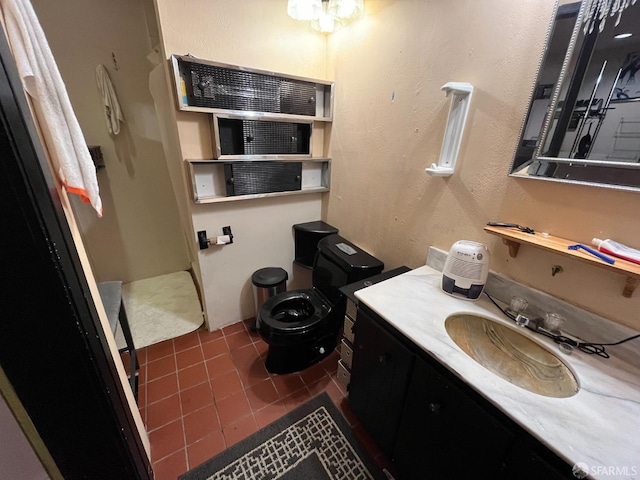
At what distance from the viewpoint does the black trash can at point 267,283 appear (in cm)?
174

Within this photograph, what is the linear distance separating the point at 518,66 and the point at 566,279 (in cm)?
77

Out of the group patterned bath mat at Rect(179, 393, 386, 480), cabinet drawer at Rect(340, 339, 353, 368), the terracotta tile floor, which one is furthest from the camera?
cabinet drawer at Rect(340, 339, 353, 368)

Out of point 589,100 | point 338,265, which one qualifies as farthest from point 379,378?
point 589,100

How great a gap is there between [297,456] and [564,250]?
53.2 inches

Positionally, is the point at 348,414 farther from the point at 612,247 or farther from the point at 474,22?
the point at 474,22

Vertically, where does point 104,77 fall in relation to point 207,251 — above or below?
above

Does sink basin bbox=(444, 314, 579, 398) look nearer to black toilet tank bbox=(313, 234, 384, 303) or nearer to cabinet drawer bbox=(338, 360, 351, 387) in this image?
black toilet tank bbox=(313, 234, 384, 303)

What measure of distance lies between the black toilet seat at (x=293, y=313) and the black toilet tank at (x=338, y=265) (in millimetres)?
90

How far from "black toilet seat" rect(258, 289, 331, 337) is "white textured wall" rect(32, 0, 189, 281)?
1.56 metres

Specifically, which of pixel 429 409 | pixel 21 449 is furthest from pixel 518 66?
pixel 21 449

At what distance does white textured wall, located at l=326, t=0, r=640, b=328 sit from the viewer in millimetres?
825

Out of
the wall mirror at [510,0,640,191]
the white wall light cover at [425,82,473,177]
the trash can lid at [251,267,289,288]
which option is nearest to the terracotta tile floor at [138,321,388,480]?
the trash can lid at [251,267,289,288]

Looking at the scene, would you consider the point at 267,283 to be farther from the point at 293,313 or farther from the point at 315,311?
the point at 315,311

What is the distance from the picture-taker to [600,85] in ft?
2.45
